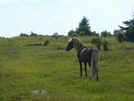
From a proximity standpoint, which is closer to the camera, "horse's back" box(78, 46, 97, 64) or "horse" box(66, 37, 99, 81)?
"horse" box(66, 37, 99, 81)

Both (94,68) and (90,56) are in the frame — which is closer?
(94,68)

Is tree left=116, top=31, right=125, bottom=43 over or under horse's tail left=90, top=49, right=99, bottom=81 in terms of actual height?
over

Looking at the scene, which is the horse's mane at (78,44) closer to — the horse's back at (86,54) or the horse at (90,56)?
the horse at (90,56)

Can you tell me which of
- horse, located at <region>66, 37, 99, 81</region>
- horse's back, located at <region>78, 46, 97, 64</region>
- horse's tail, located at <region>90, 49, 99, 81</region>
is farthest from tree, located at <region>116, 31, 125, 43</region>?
horse's tail, located at <region>90, 49, 99, 81</region>

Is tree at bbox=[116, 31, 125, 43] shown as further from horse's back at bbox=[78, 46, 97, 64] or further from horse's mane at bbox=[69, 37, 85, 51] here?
horse's back at bbox=[78, 46, 97, 64]

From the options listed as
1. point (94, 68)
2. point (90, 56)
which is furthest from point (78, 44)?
point (94, 68)

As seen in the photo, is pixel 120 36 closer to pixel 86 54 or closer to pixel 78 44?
pixel 78 44

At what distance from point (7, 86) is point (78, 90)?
347 centimetres

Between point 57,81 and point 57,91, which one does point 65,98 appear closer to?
point 57,91

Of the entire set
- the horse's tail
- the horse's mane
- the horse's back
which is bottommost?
the horse's tail

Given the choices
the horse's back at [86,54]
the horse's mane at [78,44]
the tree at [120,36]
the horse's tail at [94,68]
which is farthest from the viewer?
the tree at [120,36]

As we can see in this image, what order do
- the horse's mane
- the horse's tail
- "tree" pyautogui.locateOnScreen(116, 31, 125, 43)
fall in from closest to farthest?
the horse's tail, the horse's mane, "tree" pyautogui.locateOnScreen(116, 31, 125, 43)

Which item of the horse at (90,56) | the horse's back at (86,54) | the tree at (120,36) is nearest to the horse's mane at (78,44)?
the horse at (90,56)

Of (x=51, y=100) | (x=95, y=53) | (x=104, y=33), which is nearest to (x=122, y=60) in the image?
(x=95, y=53)
